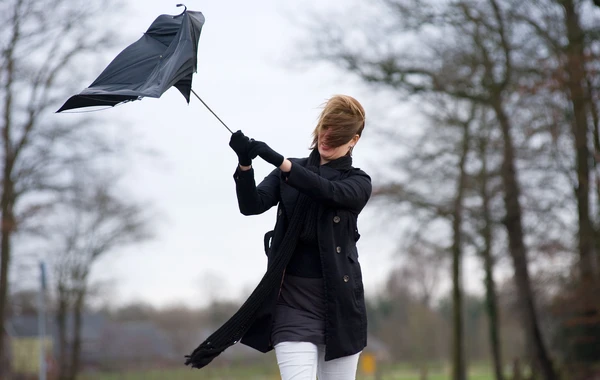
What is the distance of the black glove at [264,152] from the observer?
3719 millimetres

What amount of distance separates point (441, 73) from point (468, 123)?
255cm

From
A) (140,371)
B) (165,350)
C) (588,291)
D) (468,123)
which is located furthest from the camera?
(165,350)

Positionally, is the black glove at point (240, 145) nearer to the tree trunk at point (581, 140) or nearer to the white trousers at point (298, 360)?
the white trousers at point (298, 360)

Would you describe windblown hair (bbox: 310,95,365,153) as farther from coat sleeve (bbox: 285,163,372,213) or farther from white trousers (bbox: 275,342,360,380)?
white trousers (bbox: 275,342,360,380)

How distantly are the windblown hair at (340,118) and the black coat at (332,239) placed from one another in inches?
7.7

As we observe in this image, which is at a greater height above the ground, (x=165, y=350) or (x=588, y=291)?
(x=165, y=350)

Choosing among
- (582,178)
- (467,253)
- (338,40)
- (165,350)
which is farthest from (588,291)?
(165,350)

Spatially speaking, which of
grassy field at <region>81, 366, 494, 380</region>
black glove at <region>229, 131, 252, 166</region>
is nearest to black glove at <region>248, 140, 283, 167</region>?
black glove at <region>229, 131, 252, 166</region>

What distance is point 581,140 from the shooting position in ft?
58.0

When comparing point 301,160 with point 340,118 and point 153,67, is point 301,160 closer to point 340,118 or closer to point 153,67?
point 340,118

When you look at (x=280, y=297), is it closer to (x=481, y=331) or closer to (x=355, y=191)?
(x=355, y=191)

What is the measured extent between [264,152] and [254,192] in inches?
11.1

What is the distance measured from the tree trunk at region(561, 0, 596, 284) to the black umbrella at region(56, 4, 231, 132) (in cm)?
1314

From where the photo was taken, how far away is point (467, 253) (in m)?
24.1
